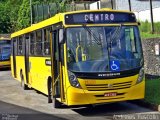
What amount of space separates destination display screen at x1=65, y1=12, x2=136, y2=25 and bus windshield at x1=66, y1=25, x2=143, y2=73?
0.67 ft

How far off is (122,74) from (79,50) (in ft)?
4.34

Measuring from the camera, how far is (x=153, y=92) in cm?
1523

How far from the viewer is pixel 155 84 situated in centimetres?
1700

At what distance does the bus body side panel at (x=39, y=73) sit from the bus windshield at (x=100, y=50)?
2.38 m

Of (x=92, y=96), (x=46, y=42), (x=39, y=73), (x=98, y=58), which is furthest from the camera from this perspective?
(x=39, y=73)

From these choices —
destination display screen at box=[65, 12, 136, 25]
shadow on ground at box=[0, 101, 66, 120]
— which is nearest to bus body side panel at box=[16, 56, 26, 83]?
shadow on ground at box=[0, 101, 66, 120]

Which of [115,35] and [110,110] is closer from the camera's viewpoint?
[115,35]

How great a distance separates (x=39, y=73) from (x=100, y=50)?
185 inches

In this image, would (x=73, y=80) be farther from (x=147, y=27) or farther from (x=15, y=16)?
(x=15, y=16)

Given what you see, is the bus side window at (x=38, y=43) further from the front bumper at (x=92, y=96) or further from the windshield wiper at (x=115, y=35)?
the front bumper at (x=92, y=96)

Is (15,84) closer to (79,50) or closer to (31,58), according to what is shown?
(31,58)

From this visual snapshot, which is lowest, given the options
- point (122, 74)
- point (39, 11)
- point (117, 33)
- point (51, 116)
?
point (51, 116)

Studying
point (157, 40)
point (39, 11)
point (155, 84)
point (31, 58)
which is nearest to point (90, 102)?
point (155, 84)

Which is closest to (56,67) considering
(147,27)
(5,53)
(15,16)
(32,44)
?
(32,44)
